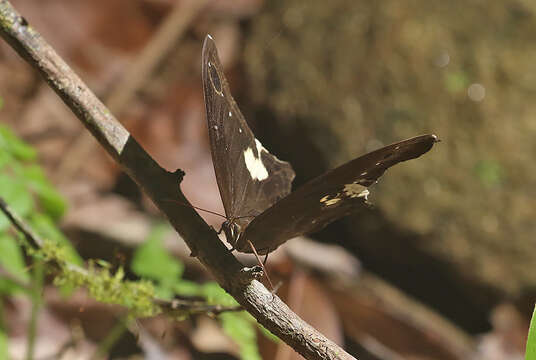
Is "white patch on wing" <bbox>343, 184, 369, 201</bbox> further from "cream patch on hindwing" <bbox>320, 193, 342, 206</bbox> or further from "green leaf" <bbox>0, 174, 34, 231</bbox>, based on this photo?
"green leaf" <bbox>0, 174, 34, 231</bbox>

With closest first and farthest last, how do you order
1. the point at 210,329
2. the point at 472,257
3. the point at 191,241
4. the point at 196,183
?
1. the point at 191,241
2. the point at 210,329
3. the point at 472,257
4. the point at 196,183

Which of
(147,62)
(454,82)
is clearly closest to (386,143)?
(454,82)

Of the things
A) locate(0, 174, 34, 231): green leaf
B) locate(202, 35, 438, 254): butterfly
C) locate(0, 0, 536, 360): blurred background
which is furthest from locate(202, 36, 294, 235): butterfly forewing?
locate(0, 0, 536, 360): blurred background

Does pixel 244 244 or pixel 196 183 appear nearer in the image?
pixel 244 244

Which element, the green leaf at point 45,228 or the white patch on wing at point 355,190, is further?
the green leaf at point 45,228

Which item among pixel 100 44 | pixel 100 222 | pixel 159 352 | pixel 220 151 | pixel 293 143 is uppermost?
pixel 100 44

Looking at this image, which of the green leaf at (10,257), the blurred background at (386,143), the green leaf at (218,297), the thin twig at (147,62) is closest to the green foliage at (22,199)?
the green leaf at (10,257)

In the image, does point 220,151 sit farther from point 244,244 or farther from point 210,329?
point 210,329

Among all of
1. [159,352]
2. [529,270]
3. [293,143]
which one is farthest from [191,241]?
[529,270]

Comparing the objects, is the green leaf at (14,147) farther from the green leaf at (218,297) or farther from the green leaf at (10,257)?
the green leaf at (218,297)
